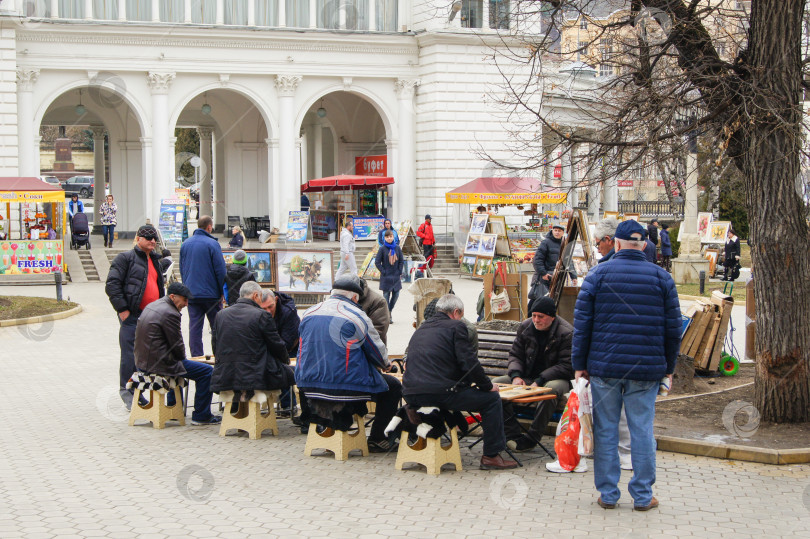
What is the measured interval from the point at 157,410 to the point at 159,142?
79.8 feet

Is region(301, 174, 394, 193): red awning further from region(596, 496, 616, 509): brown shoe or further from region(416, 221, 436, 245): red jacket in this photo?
region(596, 496, 616, 509): brown shoe

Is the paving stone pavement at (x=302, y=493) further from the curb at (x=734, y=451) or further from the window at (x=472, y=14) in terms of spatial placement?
the window at (x=472, y=14)

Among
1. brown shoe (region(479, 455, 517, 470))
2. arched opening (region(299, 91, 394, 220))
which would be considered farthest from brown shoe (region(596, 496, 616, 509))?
arched opening (region(299, 91, 394, 220))

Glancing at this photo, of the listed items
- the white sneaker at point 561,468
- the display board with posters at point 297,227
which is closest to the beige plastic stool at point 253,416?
the white sneaker at point 561,468

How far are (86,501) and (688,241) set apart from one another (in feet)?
79.3

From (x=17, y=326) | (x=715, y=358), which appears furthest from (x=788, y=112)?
(x=17, y=326)

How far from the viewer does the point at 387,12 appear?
35688 mm

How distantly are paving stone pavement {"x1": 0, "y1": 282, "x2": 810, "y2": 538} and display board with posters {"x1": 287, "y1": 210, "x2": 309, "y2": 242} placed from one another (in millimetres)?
22821

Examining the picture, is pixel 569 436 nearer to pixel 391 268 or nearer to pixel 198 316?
pixel 198 316

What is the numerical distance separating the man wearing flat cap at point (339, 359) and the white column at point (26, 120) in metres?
25.3

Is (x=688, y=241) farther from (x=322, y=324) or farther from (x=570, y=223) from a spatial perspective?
(x=322, y=324)

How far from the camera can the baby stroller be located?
3045 cm

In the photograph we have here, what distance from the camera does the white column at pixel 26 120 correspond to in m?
31.3

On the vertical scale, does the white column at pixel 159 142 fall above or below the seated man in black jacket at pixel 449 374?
above
